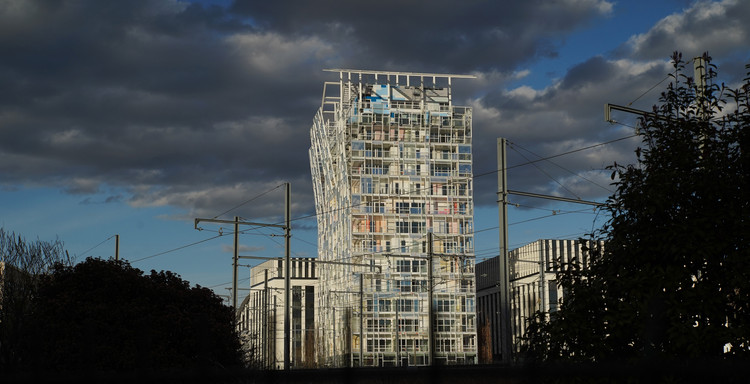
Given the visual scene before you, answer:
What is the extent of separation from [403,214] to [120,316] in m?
78.2

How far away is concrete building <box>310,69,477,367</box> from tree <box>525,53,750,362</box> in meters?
86.0

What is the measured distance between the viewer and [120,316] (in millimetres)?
23531

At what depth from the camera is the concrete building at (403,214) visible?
322 ft

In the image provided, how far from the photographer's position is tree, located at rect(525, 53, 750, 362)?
8633 mm

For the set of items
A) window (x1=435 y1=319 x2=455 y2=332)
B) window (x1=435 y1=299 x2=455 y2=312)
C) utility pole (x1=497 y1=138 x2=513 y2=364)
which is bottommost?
window (x1=435 y1=319 x2=455 y2=332)

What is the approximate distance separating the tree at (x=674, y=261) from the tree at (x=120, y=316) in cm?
1377

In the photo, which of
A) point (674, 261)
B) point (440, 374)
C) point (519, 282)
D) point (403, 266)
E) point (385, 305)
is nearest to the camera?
point (440, 374)

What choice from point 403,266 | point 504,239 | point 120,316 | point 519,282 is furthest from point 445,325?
point 120,316

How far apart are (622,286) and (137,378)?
6.12 metres

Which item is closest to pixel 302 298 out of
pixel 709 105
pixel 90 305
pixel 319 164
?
pixel 319 164

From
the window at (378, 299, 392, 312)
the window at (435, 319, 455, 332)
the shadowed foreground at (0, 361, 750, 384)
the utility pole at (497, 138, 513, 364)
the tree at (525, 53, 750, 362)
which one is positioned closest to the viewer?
the shadowed foreground at (0, 361, 750, 384)

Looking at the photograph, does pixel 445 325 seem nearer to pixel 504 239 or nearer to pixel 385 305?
pixel 385 305

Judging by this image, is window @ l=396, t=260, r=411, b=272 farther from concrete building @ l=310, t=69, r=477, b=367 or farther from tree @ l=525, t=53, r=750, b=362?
tree @ l=525, t=53, r=750, b=362

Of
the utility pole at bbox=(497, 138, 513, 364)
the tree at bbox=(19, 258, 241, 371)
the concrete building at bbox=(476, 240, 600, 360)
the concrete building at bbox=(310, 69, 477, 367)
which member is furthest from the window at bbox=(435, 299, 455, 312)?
the tree at bbox=(19, 258, 241, 371)
